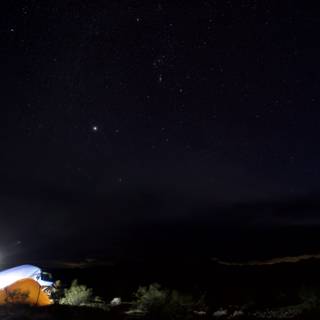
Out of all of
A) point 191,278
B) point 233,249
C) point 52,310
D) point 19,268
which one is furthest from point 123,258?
point 52,310

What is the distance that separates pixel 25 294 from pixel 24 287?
270mm

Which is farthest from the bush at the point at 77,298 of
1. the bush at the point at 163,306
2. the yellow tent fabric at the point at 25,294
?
the bush at the point at 163,306

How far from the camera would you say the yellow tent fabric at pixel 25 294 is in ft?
54.2

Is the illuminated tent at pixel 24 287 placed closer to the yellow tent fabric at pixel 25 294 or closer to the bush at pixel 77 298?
the yellow tent fabric at pixel 25 294

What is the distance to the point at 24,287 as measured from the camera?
17.0m

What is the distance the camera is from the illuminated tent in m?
16.6

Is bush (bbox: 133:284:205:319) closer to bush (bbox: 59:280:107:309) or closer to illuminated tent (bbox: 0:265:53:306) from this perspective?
bush (bbox: 59:280:107:309)

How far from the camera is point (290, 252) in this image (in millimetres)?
52344

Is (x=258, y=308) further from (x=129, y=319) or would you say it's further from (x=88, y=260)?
(x=88, y=260)

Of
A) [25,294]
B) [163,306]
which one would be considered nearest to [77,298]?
[25,294]

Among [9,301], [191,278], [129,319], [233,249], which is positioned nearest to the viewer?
[129,319]

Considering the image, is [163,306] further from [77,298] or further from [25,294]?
[25,294]

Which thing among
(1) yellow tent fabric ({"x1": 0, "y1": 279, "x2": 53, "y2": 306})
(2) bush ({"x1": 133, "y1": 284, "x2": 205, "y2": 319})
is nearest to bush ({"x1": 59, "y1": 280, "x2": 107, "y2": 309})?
(1) yellow tent fabric ({"x1": 0, "y1": 279, "x2": 53, "y2": 306})

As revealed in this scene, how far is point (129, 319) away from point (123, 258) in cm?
5033
